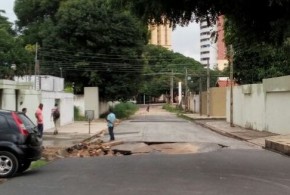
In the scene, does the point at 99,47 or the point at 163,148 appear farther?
the point at 99,47

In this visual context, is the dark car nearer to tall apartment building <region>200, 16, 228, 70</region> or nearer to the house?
tall apartment building <region>200, 16, 228, 70</region>

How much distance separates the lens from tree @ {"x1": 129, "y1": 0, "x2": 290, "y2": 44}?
13000 mm

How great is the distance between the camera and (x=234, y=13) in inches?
541

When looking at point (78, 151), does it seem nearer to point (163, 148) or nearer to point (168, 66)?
point (163, 148)

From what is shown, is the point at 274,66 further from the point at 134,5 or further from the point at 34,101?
the point at 134,5

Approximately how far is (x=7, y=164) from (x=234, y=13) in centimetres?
653

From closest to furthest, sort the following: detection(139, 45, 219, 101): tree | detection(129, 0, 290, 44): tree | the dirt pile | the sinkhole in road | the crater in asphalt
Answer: detection(129, 0, 290, 44): tree, the dirt pile, the sinkhole in road, the crater in asphalt, detection(139, 45, 219, 101): tree

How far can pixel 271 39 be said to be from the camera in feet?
45.9

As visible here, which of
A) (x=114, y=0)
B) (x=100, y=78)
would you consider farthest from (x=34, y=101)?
(x=100, y=78)

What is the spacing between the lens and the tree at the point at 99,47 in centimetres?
5922

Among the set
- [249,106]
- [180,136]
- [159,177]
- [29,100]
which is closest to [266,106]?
[249,106]

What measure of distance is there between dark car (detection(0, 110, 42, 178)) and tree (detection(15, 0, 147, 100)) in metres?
43.4

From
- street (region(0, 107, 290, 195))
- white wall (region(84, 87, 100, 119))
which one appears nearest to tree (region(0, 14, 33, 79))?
white wall (region(84, 87, 100, 119))

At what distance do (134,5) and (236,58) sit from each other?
129 feet
